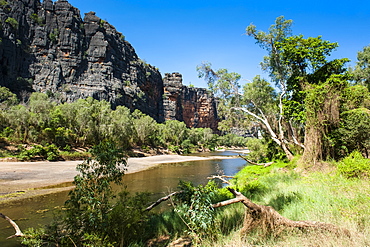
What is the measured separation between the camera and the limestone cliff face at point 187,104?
11051cm

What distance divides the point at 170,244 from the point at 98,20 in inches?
3674

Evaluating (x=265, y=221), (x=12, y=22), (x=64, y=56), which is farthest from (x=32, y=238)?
(x=12, y=22)

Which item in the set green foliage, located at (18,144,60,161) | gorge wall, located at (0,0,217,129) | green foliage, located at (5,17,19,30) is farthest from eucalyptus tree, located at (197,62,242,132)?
green foliage, located at (5,17,19,30)

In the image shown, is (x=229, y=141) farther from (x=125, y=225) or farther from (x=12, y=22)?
(x=125, y=225)

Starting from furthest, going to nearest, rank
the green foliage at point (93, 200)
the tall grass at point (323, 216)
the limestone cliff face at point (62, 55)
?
the limestone cliff face at point (62, 55)
the green foliage at point (93, 200)
the tall grass at point (323, 216)

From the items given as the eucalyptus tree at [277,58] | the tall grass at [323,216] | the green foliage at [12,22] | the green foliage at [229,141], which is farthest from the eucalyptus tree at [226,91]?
the green foliage at [229,141]

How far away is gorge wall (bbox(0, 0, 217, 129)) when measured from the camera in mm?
60125

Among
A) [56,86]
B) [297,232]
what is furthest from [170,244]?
[56,86]

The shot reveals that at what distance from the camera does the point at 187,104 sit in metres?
127

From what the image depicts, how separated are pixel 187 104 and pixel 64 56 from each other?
74.7m

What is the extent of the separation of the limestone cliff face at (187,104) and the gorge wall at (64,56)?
2366 cm

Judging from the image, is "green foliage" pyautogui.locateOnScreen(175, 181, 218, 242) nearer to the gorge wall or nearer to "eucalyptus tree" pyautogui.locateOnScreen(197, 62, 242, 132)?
"eucalyptus tree" pyautogui.locateOnScreen(197, 62, 242, 132)

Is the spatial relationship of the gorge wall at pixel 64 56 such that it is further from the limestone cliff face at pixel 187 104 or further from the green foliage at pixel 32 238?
the green foliage at pixel 32 238

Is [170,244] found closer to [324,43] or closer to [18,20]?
[324,43]
